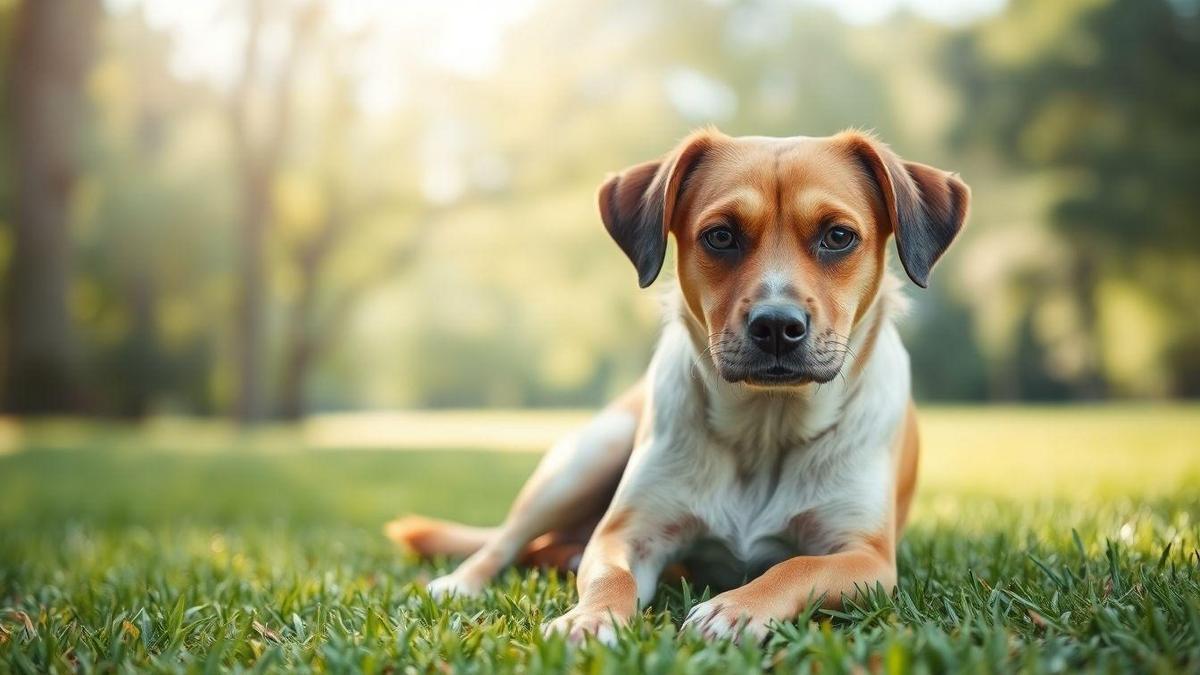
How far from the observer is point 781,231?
3566mm

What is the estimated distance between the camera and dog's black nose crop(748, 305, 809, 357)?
10.6ft

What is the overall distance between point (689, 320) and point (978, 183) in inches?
1074

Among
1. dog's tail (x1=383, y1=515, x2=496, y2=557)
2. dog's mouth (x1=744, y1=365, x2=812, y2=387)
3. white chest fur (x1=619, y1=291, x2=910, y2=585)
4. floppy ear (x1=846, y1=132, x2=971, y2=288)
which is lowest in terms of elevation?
dog's tail (x1=383, y1=515, x2=496, y2=557)

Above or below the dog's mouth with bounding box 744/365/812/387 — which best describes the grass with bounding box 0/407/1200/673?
below

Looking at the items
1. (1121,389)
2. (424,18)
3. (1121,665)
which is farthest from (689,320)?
(1121,389)

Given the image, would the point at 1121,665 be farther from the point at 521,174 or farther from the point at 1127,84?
the point at 1127,84

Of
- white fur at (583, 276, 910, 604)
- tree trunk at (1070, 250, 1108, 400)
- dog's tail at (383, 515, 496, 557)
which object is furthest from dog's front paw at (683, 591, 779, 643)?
tree trunk at (1070, 250, 1108, 400)

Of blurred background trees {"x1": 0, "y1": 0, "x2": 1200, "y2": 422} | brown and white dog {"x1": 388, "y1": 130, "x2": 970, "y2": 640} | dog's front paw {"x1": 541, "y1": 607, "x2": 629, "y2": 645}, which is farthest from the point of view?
blurred background trees {"x1": 0, "y1": 0, "x2": 1200, "y2": 422}

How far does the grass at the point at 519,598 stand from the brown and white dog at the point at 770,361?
0.27 meters

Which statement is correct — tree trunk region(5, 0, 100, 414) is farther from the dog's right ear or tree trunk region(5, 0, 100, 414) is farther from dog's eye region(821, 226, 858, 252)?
dog's eye region(821, 226, 858, 252)

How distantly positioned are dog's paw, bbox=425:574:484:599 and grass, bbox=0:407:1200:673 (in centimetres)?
13

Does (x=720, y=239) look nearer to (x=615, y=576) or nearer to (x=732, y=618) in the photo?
(x=615, y=576)

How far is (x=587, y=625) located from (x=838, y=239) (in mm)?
1687

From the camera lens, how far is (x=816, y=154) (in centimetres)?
378
